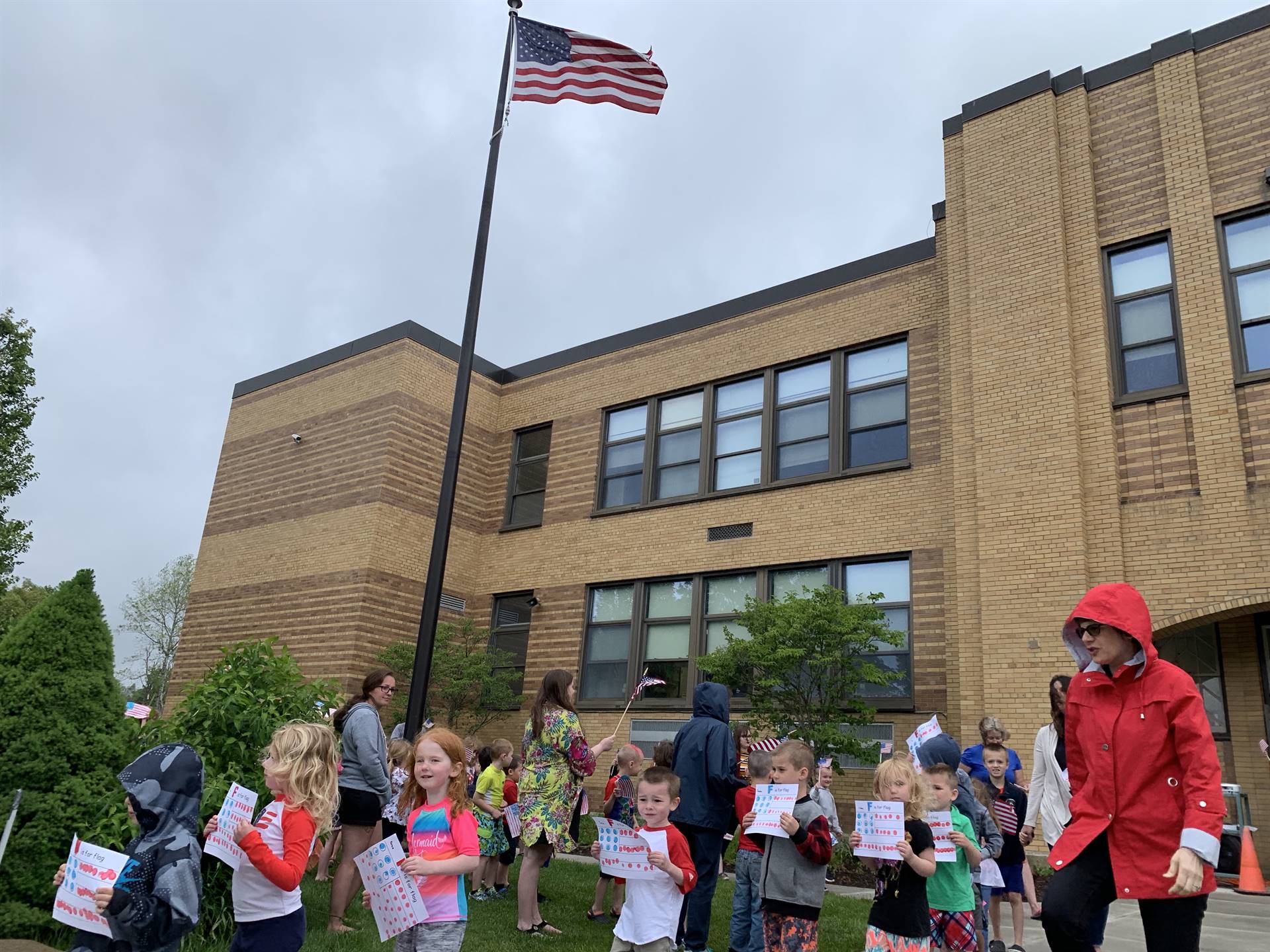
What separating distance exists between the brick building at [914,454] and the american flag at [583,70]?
207 inches

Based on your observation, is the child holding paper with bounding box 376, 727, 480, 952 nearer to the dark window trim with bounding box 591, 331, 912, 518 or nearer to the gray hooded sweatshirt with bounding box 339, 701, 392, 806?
the gray hooded sweatshirt with bounding box 339, 701, 392, 806

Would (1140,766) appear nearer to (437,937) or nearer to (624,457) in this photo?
(437,937)

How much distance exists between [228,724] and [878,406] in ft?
39.6

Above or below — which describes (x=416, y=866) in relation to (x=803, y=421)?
below

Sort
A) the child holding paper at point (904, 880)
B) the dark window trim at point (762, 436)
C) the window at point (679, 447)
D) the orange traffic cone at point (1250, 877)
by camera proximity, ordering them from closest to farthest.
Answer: the child holding paper at point (904, 880), the orange traffic cone at point (1250, 877), the dark window trim at point (762, 436), the window at point (679, 447)

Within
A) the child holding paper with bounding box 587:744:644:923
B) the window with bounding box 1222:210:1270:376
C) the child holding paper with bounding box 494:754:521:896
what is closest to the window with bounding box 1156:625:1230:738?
the window with bounding box 1222:210:1270:376

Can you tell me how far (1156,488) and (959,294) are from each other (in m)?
4.33

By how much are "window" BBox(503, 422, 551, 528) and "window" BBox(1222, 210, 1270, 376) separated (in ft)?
42.4

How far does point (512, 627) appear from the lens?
65.9 ft

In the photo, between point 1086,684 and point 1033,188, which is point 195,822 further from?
point 1033,188

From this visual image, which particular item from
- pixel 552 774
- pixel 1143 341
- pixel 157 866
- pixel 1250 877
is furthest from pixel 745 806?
pixel 1143 341

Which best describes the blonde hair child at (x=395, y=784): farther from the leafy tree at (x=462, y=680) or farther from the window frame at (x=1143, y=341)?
the window frame at (x=1143, y=341)

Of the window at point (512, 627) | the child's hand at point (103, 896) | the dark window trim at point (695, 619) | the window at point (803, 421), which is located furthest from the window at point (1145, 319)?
the child's hand at point (103, 896)

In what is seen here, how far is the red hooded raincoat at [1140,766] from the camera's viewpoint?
3.54 m
